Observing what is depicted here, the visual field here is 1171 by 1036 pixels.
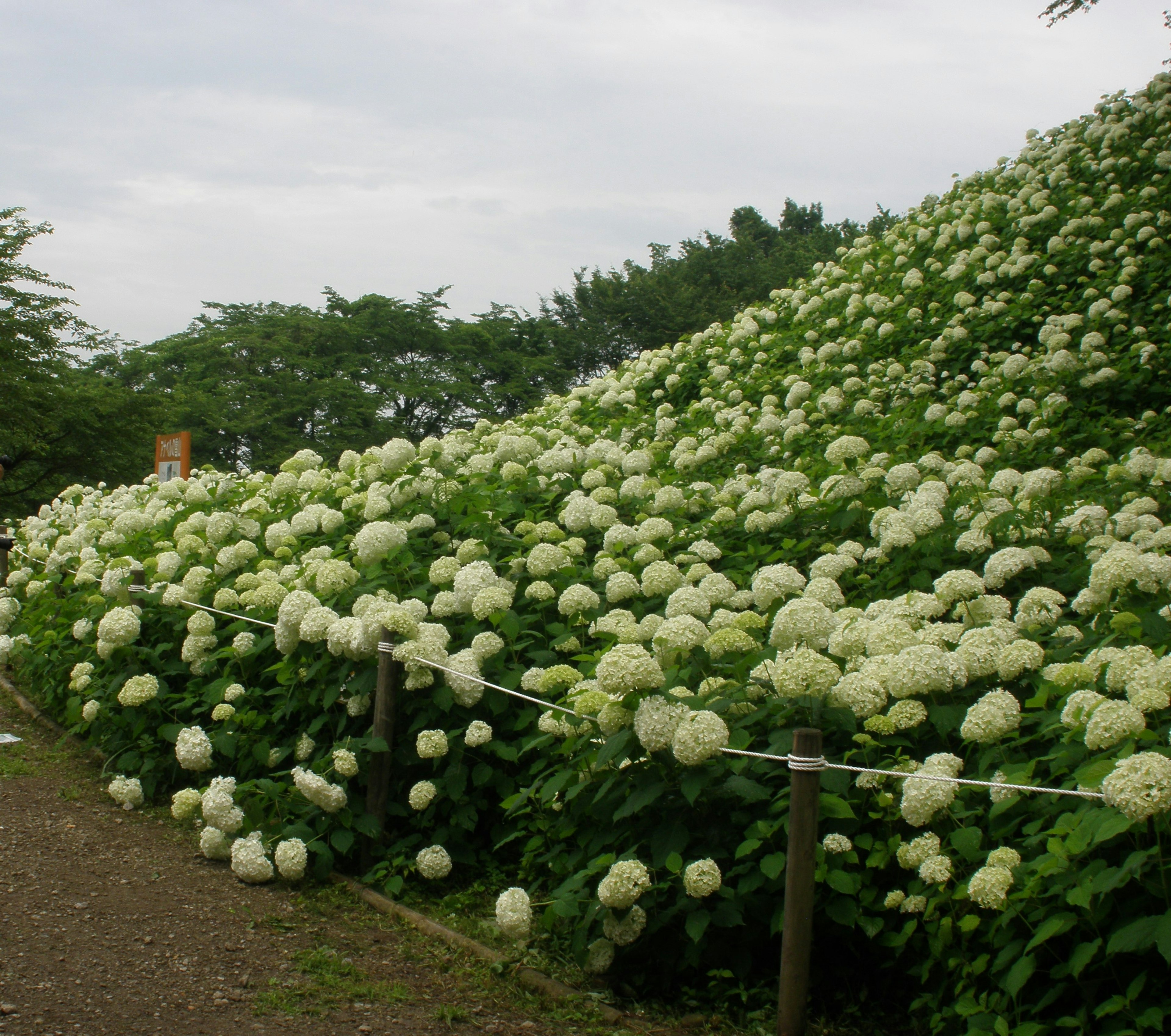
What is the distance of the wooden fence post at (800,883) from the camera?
2.54 m

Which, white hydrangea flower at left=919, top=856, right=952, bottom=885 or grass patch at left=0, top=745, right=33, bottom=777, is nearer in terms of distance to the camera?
white hydrangea flower at left=919, top=856, right=952, bottom=885

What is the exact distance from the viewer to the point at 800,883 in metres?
2.55

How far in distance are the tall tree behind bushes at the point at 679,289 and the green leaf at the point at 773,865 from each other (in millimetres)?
27133

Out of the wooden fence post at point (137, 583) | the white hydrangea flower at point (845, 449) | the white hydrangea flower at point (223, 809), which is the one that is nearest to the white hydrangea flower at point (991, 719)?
the white hydrangea flower at point (223, 809)

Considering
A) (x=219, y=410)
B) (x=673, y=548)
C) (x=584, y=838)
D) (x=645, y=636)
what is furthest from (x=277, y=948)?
(x=219, y=410)

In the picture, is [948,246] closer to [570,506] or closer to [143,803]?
[570,506]

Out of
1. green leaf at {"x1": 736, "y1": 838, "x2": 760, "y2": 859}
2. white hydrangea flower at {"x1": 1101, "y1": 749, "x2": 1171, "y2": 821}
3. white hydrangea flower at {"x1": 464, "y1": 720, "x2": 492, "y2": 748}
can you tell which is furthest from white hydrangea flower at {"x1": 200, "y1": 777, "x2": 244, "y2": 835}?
white hydrangea flower at {"x1": 1101, "y1": 749, "x2": 1171, "y2": 821}

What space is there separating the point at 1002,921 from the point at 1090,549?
7.08 ft

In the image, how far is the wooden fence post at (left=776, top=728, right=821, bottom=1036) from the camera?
2.54m

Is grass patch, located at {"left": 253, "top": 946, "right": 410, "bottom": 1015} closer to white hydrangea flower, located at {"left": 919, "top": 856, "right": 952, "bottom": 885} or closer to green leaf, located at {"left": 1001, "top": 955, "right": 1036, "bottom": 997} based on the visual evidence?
white hydrangea flower, located at {"left": 919, "top": 856, "right": 952, "bottom": 885}

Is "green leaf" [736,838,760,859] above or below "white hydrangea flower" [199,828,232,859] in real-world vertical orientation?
above

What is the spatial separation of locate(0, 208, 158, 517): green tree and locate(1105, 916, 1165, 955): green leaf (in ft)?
60.3

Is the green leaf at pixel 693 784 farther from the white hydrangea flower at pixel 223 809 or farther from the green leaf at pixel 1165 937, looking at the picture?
the white hydrangea flower at pixel 223 809

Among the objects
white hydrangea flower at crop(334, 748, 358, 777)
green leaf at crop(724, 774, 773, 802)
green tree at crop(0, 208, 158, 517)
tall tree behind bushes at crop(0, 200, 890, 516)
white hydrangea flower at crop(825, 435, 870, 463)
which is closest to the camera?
green leaf at crop(724, 774, 773, 802)
